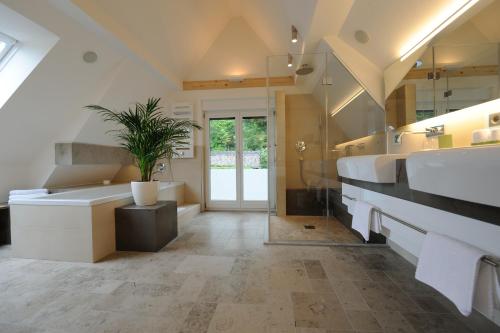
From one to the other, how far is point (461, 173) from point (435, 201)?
11.1 inches

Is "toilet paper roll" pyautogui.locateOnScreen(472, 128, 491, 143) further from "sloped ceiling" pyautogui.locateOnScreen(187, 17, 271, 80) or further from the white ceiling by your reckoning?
"sloped ceiling" pyautogui.locateOnScreen(187, 17, 271, 80)

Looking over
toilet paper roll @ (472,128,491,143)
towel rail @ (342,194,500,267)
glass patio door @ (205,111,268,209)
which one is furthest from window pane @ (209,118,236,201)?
toilet paper roll @ (472,128,491,143)

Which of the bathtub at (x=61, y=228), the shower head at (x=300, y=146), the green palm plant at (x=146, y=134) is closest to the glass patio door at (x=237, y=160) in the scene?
the shower head at (x=300, y=146)

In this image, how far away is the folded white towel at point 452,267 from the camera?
2.56 ft

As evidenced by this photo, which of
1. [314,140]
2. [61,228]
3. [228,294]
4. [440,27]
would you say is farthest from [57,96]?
[440,27]

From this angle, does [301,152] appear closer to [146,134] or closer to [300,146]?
[300,146]

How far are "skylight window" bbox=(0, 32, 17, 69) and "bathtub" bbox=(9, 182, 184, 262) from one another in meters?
1.32

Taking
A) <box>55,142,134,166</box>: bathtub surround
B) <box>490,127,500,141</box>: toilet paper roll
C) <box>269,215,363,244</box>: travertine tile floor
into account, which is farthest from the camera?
<box>55,142,134,166</box>: bathtub surround

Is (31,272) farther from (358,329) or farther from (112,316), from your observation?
(358,329)

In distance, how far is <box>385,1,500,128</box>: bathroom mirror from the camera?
1282 mm

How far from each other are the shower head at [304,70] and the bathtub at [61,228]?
2.80 meters

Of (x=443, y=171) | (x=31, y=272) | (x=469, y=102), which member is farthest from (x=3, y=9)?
(x=469, y=102)

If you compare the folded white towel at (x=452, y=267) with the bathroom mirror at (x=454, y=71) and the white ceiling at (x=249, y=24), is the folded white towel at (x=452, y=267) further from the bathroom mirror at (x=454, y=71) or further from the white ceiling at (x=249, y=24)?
the white ceiling at (x=249, y=24)

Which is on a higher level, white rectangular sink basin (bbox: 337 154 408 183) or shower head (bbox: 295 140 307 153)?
shower head (bbox: 295 140 307 153)
